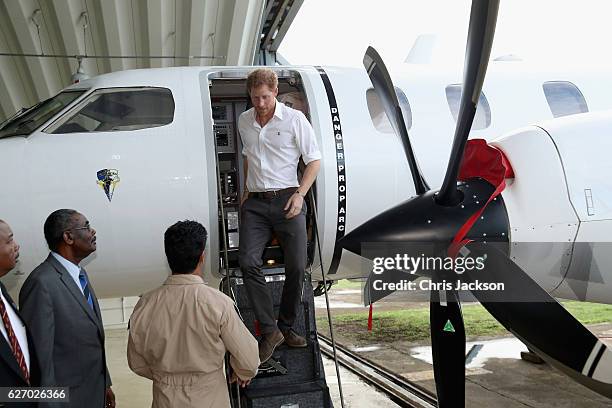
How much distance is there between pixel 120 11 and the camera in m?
11.7

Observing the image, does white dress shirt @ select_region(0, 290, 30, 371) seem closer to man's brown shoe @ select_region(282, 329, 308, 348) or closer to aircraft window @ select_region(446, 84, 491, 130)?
man's brown shoe @ select_region(282, 329, 308, 348)

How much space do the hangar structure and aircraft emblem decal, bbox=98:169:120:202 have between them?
4.39m

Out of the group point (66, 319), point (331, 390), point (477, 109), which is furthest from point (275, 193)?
point (331, 390)

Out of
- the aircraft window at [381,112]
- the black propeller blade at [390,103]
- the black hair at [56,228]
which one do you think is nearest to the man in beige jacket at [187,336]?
the black hair at [56,228]

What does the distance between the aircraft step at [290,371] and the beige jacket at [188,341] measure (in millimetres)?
1589

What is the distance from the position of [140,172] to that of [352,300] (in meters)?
17.5

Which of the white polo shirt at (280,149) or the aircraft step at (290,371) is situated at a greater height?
the white polo shirt at (280,149)

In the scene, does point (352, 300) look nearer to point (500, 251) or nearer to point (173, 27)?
point (173, 27)

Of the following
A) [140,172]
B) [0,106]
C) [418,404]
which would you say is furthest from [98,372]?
[0,106]

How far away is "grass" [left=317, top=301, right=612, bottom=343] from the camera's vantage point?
1332 centimetres

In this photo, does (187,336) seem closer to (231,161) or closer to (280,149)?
(280,149)

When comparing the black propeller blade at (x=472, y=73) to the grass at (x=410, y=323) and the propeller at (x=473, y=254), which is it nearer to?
the propeller at (x=473, y=254)

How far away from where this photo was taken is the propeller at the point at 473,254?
472cm

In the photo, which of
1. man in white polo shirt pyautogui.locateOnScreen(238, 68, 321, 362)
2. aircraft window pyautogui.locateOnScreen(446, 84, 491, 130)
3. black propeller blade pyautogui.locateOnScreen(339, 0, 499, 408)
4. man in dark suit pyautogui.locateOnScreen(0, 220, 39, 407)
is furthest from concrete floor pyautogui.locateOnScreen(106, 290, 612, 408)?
man in dark suit pyautogui.locateOnScreen(0, 220, 39, 407)
